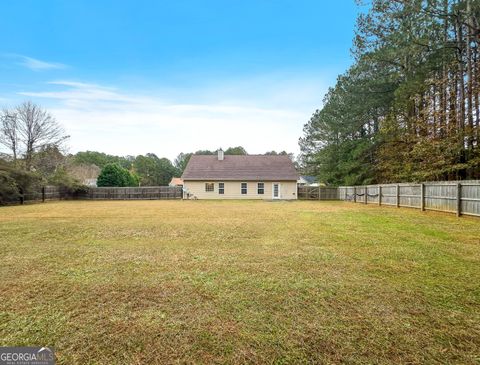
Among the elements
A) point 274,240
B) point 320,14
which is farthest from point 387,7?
point 274,240

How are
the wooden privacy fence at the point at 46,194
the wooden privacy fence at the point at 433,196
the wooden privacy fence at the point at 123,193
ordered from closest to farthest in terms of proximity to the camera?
the wooden privacy fence at the point at 433,196, the wooden privacy fence at the point at 46,194, the wooden privacy fence at the point at 123,193

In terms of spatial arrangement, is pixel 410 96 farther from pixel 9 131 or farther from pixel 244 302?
pixel 9 131

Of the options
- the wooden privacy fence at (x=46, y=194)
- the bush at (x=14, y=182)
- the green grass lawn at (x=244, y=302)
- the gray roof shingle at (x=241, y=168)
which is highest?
the gray roof shingle at (x=241, y=168)

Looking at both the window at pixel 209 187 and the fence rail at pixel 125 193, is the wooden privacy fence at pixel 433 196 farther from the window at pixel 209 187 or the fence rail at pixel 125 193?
the fence rail at pixel 125 193

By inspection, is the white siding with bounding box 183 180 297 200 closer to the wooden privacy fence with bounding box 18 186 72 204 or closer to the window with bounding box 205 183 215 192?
the window with bounding box 205 183 215 192

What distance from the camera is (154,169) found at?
49.6m

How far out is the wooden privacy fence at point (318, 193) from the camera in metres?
25.7

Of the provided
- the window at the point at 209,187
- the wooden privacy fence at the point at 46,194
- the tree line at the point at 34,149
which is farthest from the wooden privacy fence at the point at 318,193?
the wooden privacy fence at the point at 46,194

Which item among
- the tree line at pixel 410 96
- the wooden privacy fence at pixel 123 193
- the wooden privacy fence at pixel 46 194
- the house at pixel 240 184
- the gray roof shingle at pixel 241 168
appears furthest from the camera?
the gray roof shingle at pixel 241 168

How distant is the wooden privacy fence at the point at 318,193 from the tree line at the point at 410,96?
1.54 meters

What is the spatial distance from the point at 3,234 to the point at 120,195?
2075 cm

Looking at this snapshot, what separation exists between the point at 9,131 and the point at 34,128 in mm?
1878

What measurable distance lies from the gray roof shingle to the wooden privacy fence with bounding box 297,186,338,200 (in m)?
1.87

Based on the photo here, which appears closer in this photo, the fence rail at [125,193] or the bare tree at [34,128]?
the bare tree at [34,128]
